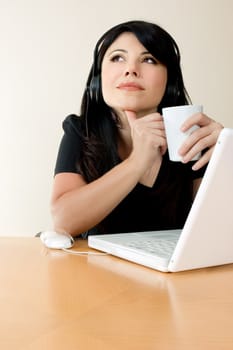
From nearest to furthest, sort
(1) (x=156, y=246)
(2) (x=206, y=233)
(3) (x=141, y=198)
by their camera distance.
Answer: (2) (x=206, y=233) → (1) (x=156, y=246) → (3) (x=141, y=198)

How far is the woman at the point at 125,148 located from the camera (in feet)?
3.39

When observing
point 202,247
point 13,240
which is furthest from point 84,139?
point 202,247

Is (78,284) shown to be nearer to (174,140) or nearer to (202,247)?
(202,247)

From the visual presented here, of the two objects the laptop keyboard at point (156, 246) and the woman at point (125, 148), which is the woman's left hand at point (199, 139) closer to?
the woman at point (125, 148)

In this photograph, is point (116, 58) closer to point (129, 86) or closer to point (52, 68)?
point (129, 86)

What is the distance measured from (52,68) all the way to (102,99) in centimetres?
110

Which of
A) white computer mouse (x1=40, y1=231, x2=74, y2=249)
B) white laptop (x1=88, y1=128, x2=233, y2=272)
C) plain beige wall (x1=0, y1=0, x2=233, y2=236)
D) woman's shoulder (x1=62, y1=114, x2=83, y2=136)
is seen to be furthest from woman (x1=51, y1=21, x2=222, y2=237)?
plain beige wall (x1=0, y1=0, x2=233, y2=236)

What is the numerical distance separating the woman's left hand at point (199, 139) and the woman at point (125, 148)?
0.05 feet

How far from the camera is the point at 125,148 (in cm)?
141

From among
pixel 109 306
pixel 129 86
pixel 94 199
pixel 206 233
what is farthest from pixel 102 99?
pixel 109 306

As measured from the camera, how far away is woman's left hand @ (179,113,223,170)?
830 millimetres

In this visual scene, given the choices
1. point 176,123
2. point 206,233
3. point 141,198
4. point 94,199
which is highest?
point 176,123

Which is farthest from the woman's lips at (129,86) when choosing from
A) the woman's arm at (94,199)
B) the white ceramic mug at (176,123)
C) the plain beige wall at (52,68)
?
the plain beige wall at (52,68)

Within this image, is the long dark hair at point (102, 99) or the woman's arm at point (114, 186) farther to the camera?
the long dark hair at point (102, 99)
